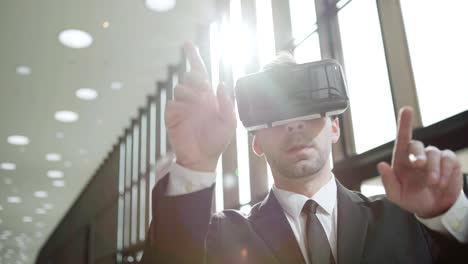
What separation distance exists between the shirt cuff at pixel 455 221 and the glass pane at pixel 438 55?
1001mm

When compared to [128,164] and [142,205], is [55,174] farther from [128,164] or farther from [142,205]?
[142,205]

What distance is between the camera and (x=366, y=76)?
2207 millimetres

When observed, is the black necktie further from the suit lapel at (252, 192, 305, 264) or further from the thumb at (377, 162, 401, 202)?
the thumb at (377, 162, 401, 202)

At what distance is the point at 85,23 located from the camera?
162 inches

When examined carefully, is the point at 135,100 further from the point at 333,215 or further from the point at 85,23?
the point at 333,215

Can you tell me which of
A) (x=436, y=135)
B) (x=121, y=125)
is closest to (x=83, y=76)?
(x=121, y=125)

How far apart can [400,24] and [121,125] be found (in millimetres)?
5031

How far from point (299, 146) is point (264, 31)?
96.4 inches

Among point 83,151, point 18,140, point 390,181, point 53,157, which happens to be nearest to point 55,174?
point 53,157

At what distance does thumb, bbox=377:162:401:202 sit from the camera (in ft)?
2.19

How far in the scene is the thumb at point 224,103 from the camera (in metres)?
0.74

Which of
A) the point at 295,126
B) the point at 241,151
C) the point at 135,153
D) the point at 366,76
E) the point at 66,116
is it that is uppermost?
the point at 66,116

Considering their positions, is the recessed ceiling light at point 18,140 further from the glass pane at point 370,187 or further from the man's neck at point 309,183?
the man's neck at point 309,183

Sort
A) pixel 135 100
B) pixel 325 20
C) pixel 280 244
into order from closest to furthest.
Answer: pixel 280 244 < pixel 325 20 < pixel 135 100
